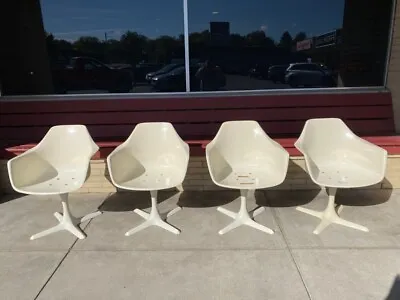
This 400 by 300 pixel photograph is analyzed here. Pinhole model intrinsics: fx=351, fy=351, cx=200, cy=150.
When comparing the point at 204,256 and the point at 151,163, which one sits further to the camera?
the point at 151,163

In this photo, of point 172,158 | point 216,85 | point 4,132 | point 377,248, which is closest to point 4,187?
point 4,132

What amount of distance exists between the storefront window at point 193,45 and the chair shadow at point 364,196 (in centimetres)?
125

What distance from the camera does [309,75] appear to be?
4.05m

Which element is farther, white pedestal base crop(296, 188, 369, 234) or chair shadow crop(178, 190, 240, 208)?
chair shadow crop(178, 190, 240, 208)

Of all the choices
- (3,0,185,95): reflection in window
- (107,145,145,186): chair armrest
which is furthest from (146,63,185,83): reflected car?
(107,145,145,186): chair armrest

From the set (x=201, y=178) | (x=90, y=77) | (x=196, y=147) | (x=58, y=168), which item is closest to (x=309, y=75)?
(x=196, y=147)

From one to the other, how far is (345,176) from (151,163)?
5.56ft

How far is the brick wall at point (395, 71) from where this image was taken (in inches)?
152

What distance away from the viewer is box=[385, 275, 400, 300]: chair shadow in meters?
2.07

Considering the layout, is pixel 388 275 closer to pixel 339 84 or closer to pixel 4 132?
pixel 339 84

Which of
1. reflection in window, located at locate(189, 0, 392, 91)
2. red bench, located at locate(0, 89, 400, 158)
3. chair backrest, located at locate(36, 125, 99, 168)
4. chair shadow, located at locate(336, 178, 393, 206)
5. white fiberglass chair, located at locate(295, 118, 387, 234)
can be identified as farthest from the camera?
red bench, located at locate(0, 89, 400, 158)

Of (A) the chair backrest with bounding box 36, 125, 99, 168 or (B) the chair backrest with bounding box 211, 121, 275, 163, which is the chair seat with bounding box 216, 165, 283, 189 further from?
(A) the chair backrest with bounding box 36, 125, 99, 168

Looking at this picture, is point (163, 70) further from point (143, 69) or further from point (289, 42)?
point (289, 42)

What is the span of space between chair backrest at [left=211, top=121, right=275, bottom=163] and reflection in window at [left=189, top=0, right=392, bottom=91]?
3.00ft
